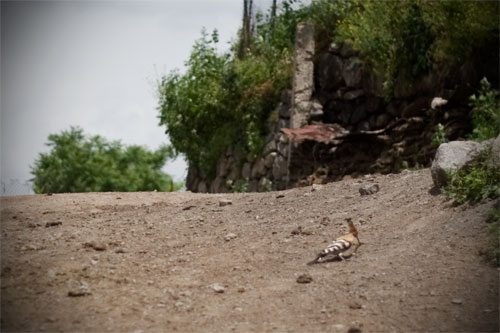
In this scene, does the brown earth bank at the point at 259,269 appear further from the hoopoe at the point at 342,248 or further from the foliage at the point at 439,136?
the foliage at the point at 439,136

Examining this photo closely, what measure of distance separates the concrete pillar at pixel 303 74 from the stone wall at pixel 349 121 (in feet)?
0.06

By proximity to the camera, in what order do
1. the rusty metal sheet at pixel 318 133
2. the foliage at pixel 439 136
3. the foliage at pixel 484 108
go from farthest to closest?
the rusty metal sheet at pixel 318 133 < the foliage at pixel 439 136 < the foliage at pixel 484 108

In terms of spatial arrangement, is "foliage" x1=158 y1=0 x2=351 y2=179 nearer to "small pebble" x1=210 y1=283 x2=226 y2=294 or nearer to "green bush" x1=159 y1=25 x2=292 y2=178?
"green bush" x1=159 y1=25 x2=292 y2=178

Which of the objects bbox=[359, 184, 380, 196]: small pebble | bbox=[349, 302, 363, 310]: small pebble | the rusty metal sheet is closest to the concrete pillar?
the rusty metal sheet

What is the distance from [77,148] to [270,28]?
861 cm

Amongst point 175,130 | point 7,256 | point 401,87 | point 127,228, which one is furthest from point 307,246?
point 175,130

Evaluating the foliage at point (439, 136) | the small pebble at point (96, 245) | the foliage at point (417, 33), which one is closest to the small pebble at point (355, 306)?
the small pebble at point (96, 245)

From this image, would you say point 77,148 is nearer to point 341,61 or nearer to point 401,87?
point 341,61

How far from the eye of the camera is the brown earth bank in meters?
3.68

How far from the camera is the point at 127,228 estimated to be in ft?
19.0

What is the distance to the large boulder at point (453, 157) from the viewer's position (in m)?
5.28

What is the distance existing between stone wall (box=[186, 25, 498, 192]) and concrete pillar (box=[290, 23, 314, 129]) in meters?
0.02

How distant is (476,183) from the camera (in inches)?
198

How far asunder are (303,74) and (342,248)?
7.54 meters
